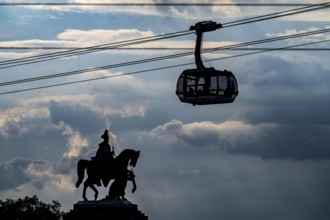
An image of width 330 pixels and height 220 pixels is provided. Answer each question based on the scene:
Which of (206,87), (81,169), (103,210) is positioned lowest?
(103,210)

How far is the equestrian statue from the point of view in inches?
2357

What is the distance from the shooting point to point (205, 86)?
4947 cm

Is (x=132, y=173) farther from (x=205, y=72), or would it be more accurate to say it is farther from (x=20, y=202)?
(x=20, y=202)

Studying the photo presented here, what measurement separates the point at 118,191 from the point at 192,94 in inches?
457

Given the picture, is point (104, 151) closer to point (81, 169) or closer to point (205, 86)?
point (81, 169)

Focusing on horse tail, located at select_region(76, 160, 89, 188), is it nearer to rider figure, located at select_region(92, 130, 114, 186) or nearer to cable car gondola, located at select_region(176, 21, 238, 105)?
rider figure, located at select_region(92, 130, 114, 186)

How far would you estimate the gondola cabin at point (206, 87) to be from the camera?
49.4 meters

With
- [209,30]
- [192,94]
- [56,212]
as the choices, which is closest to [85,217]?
[192,94]

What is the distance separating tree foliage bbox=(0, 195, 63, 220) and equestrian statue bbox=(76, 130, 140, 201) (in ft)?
179

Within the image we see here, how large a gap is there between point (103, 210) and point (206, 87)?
12397 mm

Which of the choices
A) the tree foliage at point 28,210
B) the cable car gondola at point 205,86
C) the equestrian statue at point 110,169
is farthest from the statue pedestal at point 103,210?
the tree foliage at point 28,210

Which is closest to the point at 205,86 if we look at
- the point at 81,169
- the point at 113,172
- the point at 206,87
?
the point at 206,87

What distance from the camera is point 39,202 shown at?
11738 centimetres

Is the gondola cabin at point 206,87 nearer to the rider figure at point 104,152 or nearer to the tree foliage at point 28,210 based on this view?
the rider figure at point 104,152
